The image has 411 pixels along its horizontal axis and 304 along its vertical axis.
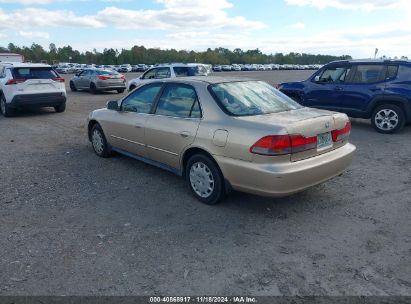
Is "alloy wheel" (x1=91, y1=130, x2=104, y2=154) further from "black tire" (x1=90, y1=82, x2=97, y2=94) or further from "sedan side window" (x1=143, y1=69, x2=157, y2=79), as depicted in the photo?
"black tire" (x1=90, y1=82, x2=97, y2=94)

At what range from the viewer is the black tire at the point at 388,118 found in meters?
8.67

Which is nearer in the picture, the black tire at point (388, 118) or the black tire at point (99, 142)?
the black tire at point (99, 142)

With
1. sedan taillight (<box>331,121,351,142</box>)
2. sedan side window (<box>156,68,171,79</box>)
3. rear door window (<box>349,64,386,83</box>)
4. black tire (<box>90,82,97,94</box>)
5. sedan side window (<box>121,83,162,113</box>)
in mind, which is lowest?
black tire (<box>90,82,97,94</box>)

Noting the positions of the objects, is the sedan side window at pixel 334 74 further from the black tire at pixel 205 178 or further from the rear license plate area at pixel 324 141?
the black tire at pixel 205 178

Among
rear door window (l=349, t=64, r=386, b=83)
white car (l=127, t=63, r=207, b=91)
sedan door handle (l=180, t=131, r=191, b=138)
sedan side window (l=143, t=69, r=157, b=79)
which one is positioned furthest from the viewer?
sedan side window (l=143, t=69, r=157, b=79)

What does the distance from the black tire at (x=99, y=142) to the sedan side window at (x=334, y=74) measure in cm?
649

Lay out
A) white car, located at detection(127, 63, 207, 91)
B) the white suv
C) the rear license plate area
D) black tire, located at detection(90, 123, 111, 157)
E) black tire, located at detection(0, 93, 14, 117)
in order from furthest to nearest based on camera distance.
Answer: white car, located at detection(127, 63, 207, 91)
black tire, located at detection(0, 93, 14, 117)
the white suv
black tire, located at detection(90, 123, 111, 157)
the rear license plate area

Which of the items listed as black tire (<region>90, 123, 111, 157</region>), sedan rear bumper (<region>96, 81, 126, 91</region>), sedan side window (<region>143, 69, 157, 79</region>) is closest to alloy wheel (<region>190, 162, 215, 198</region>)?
black tire (<region>90, 123, 111, 157</region>)

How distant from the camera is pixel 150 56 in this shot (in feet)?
366

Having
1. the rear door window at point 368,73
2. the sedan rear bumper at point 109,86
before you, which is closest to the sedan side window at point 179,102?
the rear door window at point 368,73

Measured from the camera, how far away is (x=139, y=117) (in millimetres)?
5504

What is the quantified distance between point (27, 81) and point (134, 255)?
963 cm

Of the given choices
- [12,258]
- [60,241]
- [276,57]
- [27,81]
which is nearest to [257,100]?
[60,241]

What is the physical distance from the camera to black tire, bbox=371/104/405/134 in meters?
8.67
